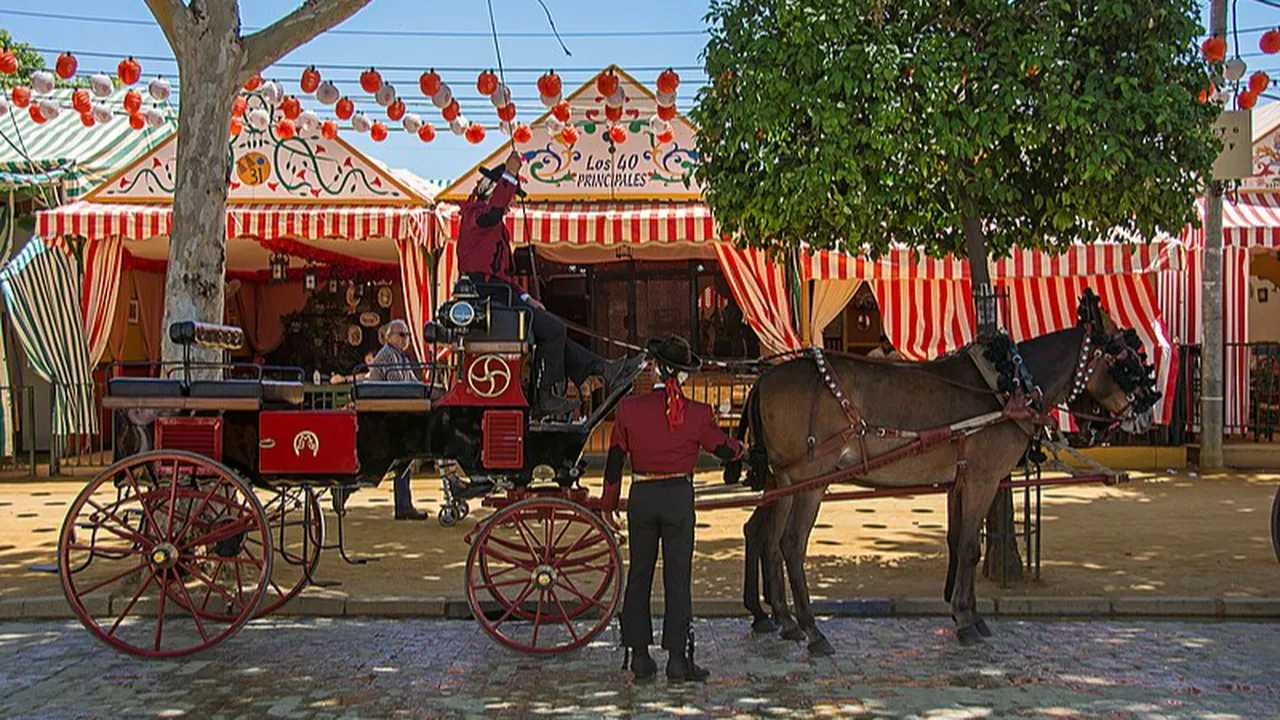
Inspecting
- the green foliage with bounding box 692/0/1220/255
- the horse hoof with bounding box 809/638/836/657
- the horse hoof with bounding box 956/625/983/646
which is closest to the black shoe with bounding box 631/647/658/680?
the horse hoof with bounding box 809/638/836/657

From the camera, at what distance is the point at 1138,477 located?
49.2 feet

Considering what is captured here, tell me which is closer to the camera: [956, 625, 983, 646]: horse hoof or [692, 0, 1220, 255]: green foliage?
[956, 625, 983, 646]: horse hoof

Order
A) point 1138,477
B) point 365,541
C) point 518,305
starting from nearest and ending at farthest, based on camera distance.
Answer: point 518,305 → point 365,541 → point 1138,477

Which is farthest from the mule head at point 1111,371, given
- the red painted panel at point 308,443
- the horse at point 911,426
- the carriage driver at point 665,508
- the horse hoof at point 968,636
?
the red painted panel at point 308,443

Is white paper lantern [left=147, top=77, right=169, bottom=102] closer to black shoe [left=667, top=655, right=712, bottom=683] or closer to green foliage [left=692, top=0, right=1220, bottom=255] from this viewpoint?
green foliage [left=692, top=0, right=1220, bottom=255]

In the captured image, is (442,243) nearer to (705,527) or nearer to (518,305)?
(705,527)

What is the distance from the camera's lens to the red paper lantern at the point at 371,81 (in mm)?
14656

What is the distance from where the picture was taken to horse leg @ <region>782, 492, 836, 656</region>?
7.15 metres

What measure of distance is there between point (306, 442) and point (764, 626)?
9.71 ft

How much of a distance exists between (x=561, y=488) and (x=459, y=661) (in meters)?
1.15

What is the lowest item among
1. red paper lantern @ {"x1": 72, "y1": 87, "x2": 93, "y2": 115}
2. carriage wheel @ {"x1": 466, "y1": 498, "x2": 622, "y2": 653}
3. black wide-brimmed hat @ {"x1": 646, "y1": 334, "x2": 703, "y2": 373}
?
carriage wheel @ {"x1": 466, "y1": 498, "x2": 622, "y2": 653}

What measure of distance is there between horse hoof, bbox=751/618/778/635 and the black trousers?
121 cm

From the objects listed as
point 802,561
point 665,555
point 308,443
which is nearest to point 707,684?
point 665,555

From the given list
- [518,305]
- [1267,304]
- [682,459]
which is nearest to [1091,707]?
[682,459]
